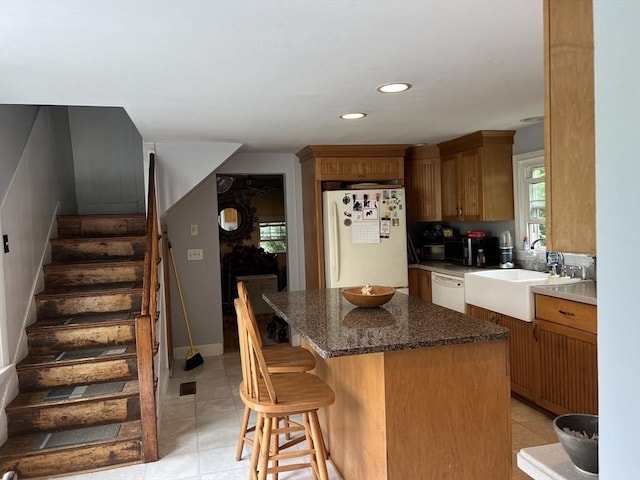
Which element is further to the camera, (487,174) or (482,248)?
(482,248)

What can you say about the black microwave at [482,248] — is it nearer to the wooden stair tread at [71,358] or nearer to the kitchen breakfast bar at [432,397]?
the kitchen breakfast bar at [432,397]

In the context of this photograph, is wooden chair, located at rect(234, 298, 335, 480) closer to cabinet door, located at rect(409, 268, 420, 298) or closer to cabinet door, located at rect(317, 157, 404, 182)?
cabinet door, located at rect(317, 157, 404, 182)

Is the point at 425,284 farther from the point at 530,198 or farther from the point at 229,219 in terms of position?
the point at 229,219

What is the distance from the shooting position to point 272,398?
2.14m

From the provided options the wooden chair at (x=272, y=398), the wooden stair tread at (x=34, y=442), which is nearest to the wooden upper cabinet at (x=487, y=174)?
the wooden chair at (x=272, y=398)

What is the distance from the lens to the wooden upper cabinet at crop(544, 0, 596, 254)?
97 cm

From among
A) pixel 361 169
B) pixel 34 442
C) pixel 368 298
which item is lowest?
pixel 34 442

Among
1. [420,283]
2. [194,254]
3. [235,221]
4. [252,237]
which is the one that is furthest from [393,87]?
[252,237]

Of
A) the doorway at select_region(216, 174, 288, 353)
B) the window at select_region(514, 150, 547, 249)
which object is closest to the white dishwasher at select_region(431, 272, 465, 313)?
the window at select_region(514, 150, 547, 249)

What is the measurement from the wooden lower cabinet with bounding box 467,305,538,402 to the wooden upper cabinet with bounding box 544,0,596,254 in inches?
99.8

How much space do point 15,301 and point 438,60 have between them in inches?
122

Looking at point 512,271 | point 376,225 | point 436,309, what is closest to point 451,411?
point 436,309

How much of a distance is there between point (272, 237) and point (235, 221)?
33.2 inches

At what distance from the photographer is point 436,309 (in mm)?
2572
